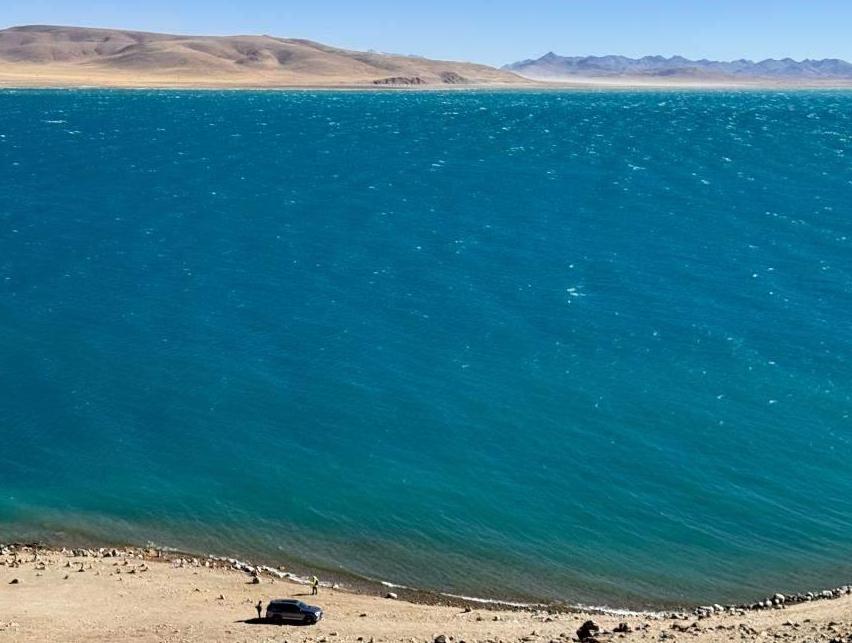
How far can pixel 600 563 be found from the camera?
42.7 metres

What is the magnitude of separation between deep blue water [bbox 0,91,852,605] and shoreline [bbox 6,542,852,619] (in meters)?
0.69

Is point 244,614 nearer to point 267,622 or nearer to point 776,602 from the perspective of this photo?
point 267,622

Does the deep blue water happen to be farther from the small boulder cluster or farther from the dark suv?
the dark suv

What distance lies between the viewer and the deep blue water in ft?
146

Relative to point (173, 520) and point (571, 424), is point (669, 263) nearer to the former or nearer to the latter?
point (571, 424)

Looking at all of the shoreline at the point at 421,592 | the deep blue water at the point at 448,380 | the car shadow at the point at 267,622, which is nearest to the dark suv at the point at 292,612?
the car shadow at the point at 267,622

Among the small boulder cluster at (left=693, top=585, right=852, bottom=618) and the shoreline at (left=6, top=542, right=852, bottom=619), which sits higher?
the small boulder cluster at (left=693, top=585, right=852, bottom=618)

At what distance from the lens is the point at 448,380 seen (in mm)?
59531

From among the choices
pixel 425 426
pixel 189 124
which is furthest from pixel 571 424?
pixel 189 124

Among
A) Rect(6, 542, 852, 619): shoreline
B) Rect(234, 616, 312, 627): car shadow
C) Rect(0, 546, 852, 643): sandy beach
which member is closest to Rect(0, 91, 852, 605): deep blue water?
Rect(6, 542, 852, 619): shoreline

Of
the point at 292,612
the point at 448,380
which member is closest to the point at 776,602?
the point at 292,612

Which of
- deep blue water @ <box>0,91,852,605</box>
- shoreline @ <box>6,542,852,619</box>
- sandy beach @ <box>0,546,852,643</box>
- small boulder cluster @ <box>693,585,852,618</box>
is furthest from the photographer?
deep blue water @ <box>0,91,852,605</box>

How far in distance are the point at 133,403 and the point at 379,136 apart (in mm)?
111538

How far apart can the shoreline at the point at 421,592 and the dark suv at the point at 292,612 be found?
4.89 meters
